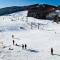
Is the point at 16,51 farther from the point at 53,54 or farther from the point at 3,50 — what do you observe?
the point at 53,54

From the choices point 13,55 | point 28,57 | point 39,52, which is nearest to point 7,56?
point 13,55

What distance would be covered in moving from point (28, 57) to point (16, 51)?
141 inches

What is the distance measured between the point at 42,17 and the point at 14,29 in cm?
3201

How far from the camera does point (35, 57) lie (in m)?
25.8

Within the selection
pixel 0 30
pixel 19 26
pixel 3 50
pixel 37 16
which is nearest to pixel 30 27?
pixel 19 26

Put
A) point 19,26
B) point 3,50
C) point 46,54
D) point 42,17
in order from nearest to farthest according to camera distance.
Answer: point 46,54 < point 3,50 < point 19,26 < point 42,17

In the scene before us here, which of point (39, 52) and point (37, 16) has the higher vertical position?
point (37, 16)

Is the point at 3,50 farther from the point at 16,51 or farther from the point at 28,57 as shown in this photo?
the point at 28,57

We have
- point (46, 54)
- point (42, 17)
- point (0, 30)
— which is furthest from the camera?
point (42, 17)

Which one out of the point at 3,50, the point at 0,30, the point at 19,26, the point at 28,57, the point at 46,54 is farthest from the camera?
the point at 19,26

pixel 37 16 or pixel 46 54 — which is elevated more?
pixel 37 16

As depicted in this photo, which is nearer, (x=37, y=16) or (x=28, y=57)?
(x=28, y=57)

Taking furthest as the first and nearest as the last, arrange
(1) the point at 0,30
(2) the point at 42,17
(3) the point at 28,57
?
(2) the point at 42,17
(1) the point at 0,30
(3) the point at 28,57

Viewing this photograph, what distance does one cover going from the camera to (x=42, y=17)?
87.6 meters
